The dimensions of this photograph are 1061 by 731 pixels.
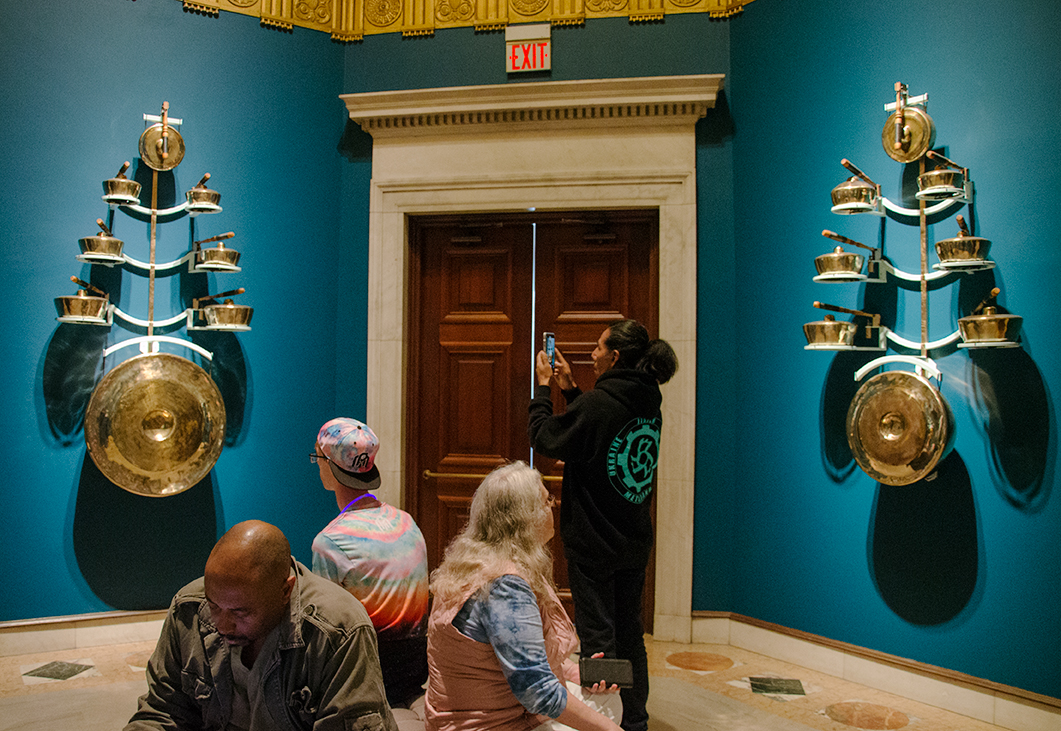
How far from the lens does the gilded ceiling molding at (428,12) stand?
13.5 feet

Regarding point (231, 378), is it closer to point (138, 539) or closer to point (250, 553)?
point (138, 539)

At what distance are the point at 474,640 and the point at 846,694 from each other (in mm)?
2352

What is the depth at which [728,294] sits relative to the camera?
4090mm

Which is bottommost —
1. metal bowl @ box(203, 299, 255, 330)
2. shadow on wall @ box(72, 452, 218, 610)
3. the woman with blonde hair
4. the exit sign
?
shadow on wall @ box(72, 452, 218, 610)

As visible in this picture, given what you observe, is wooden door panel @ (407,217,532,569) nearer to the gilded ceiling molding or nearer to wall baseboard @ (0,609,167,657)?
the gilded ceiling molding

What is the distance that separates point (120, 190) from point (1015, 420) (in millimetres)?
3952

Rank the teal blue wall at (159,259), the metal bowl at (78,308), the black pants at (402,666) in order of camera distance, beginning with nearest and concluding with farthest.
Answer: the black pants at (402,666)
the metal bowl at (78,308)
the teal blue wall at (159,259)

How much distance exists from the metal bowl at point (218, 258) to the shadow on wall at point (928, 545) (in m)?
3.21

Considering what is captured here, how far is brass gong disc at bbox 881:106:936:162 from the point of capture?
3.26 metres

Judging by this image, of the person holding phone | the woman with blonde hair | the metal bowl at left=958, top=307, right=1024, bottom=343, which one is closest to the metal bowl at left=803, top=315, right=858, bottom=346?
the metal bowl at left=958, top=307, right=1024, bottom=343

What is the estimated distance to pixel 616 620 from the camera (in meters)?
2.62

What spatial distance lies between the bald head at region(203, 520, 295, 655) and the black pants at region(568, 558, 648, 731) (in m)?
1.35

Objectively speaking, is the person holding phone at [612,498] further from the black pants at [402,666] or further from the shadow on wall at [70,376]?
the shadow on wall at [70,376]

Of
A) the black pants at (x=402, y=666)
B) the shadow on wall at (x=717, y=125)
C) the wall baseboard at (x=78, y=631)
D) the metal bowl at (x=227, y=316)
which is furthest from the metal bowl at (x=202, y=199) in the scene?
the black pants at (x=402, y=666)
